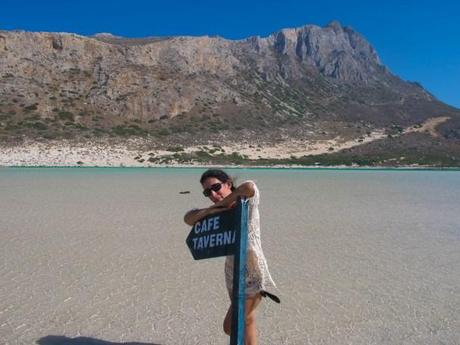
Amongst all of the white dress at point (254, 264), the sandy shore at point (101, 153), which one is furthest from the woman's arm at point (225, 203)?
the sandy shore at point (101, 153)

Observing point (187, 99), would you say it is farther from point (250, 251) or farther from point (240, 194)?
point (240, 194)

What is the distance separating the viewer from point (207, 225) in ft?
11.3

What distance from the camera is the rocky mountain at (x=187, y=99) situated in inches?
2530

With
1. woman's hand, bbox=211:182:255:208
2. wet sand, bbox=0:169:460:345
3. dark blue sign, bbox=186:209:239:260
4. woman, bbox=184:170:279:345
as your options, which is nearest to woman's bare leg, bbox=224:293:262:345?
woman, bbox=184:170:279:345

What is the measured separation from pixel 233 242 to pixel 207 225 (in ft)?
0.76

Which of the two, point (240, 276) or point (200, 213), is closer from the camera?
point (240, 276)

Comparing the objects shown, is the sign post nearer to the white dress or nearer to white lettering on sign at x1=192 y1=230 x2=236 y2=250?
white lettering on sign at x1=192 y1=230 x2=236 y2=250

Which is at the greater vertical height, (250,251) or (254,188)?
(254,188)

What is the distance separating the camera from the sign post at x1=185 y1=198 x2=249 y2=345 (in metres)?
3.26

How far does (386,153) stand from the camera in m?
66.8

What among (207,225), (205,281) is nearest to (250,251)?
(207,225)

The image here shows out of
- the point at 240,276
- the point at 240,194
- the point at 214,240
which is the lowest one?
the point at 240,276

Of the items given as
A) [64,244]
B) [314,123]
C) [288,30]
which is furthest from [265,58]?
[64,244]

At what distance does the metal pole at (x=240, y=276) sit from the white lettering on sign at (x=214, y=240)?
7cm
